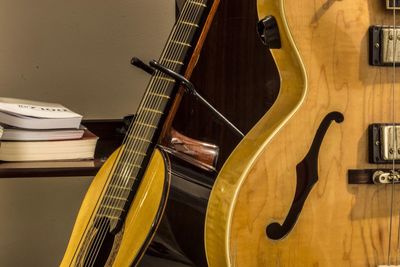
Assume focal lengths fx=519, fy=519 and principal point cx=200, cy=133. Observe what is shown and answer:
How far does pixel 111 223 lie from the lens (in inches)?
39.2

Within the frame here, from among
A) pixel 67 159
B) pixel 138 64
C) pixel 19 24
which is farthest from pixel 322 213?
pixel 19 24

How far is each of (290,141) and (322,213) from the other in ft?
0.44

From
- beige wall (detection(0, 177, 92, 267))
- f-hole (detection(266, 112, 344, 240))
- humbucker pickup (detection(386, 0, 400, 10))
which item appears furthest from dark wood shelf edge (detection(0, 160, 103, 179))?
humbucker pickup (detection(386, 0, 400, 10))

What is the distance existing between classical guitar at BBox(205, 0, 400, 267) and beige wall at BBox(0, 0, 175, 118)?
25.1 inches

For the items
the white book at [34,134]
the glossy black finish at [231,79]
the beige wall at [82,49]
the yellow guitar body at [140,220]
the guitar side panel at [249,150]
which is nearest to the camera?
the guitar side panel at [249,150]

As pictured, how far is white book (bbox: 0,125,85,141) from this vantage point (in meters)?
1.04

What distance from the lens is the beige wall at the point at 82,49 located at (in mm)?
1417

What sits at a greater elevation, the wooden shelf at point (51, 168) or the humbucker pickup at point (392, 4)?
the humbucker pickup at point (392, 4)

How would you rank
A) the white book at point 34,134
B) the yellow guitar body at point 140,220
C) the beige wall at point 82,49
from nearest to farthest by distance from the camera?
the yellow guitar body at point 140,220
the white book at point 34,134
the beige wall at point 82,49

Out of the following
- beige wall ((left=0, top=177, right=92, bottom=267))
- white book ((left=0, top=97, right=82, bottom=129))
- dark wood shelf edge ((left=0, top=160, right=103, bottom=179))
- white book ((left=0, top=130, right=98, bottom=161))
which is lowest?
beige wall ((left=0, top=177, right=92, bottom=267))

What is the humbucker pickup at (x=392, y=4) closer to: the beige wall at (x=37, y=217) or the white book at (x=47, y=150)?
the white book at (x=47, y=150)

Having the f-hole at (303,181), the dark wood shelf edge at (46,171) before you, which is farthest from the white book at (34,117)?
the f-hole at (303,181)

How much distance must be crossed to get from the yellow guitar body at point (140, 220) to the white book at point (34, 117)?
0.46 ft

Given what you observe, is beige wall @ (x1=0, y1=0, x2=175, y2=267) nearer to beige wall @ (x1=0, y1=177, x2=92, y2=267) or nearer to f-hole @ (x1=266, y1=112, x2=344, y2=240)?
beige wall @ (x1=0, y1=177, x2=92, y2=267)
